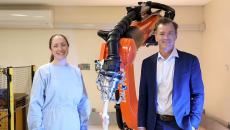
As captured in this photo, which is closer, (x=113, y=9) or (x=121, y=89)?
(x=121, y=89)

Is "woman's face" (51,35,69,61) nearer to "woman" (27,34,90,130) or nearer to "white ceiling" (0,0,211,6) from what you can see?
"woman" (27,34,90,130)

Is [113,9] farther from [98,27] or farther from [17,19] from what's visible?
[17,19]

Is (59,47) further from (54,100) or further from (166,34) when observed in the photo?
(166,34)

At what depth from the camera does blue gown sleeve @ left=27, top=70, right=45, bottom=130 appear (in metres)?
2.06

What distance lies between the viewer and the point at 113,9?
5.46m

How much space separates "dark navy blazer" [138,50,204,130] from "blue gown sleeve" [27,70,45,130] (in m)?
0.76

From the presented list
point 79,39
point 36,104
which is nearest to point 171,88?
point 36,104

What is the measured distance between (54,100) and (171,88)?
2.93ft

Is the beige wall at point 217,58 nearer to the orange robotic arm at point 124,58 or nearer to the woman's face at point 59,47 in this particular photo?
the orange robotic arm at point 124,58

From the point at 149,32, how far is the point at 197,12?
3.83 meters

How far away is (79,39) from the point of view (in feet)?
18.1

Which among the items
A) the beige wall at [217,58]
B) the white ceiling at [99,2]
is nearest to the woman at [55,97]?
the beige wall at [217,58]

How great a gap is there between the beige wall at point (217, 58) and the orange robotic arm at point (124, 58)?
243cm

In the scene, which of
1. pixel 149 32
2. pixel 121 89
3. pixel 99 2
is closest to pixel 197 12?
pixel 99 2
